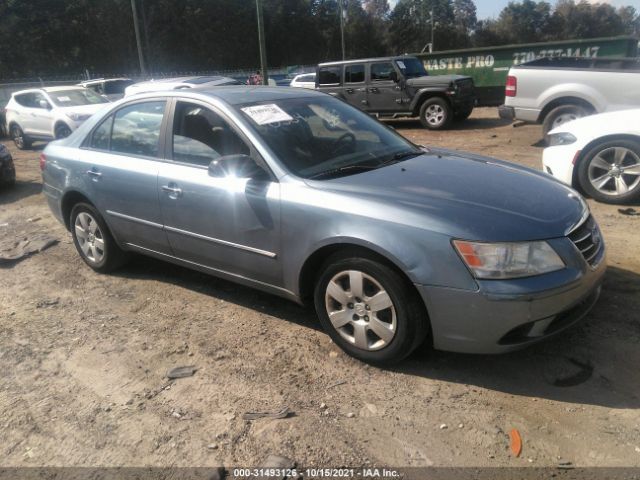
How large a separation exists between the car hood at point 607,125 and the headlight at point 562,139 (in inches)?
1.8

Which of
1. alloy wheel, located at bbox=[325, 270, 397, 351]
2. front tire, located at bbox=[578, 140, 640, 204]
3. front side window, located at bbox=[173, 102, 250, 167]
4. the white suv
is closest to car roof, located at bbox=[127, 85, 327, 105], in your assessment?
front side window, located at bbox=[173, 102, 250, 167]

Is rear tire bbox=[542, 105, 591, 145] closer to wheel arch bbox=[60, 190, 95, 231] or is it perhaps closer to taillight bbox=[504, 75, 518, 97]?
taillight bbox=[504, 75, 518, 97]

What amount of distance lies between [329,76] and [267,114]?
39.6 feet

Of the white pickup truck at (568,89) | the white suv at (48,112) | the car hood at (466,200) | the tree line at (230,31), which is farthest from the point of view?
the tree line at (230,31)

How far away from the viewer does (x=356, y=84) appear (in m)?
14.7

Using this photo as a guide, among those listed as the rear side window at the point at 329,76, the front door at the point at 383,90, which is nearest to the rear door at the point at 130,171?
the front door at the point at 383,90

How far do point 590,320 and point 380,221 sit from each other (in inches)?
66.4

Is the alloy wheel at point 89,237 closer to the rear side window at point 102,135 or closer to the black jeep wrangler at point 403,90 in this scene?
the rear side window at point 102,135

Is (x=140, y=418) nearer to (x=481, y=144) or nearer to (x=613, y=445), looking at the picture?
(x=613, y=445)

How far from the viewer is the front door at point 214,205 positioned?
348 cm

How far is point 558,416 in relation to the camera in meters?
2.73

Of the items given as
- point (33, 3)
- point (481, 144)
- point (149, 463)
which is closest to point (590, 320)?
point (149, 463)

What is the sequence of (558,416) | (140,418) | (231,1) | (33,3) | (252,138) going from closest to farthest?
(558,416)
(140,418)
(252,138)
(33,3)
(231,1)

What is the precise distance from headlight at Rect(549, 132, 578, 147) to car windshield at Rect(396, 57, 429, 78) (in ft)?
27.4
